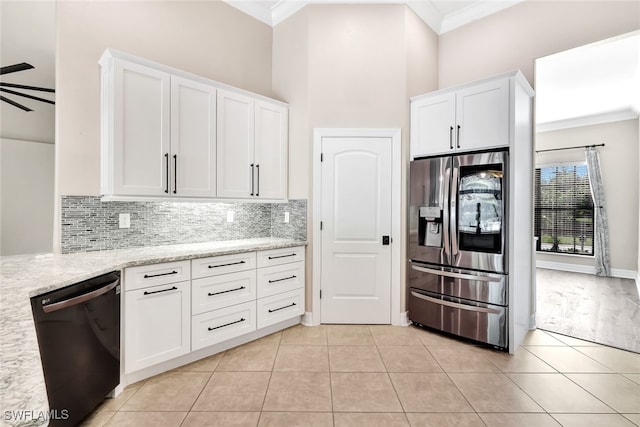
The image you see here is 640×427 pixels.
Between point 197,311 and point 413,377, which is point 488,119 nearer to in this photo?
point 413,377

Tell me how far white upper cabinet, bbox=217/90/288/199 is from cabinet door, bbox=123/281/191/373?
1054mm

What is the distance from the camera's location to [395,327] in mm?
3385

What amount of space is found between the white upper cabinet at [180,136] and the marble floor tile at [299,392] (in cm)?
176

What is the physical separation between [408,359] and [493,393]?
677mm

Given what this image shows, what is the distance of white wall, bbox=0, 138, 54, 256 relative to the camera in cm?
250

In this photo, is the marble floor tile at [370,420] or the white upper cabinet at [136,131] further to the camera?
the white upper cabinet at [136,131]

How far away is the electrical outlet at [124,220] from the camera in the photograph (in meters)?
2.69

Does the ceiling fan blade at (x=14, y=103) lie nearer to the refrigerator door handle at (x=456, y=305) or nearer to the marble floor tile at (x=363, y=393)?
the marble floor tile at (x=363, y=393)

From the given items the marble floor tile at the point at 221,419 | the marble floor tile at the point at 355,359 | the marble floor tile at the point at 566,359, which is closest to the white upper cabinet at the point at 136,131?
the marble floor tile at the point at 221,419

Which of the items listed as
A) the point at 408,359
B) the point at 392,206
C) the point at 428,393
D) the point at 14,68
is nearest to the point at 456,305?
the point at 408,359

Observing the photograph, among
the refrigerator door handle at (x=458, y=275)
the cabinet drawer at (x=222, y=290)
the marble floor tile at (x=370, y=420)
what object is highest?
the refrigerator door handle at (x=458, y=275)

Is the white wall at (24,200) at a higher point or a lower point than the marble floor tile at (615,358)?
higher

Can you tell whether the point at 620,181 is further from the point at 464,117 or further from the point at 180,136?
the point at 180,136

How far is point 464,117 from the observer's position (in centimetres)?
304
